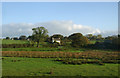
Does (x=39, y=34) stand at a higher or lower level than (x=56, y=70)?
higher

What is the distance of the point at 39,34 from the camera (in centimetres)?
5888

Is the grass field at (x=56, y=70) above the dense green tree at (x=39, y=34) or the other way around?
the other way around

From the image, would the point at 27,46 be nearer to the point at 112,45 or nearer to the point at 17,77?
the point at 112,45

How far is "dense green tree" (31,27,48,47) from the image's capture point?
58250mm

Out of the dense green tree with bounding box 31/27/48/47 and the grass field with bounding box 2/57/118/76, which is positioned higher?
the dense green tree with bounding box 31/27/48/47

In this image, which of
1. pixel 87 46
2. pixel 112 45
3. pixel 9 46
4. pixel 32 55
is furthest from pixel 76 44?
pixel 32 55

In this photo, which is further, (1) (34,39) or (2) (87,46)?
(1) (34,39)

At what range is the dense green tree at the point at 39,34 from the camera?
58.2 meters

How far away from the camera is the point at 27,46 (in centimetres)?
5019

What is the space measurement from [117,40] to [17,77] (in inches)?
1686

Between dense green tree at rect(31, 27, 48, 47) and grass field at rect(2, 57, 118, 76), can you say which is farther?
dense green tree at rect(31, 27, 48, 47)

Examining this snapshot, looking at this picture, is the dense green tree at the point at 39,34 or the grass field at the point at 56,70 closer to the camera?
the grass field at the point at 56,70

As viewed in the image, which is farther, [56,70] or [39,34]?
[39,34]

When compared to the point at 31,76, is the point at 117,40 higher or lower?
higher
